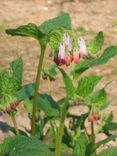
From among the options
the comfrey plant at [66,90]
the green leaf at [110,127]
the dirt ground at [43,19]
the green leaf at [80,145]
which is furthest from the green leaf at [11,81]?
the dirt ground at [43,19]

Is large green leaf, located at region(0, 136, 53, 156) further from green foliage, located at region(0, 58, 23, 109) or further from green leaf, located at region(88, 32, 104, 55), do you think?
green leaf, located at region(88, 32, 104, 55)

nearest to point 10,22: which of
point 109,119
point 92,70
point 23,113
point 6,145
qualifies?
point 92,70

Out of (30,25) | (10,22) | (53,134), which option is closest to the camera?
(30,25)

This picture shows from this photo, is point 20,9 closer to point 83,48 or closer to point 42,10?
point 42,10

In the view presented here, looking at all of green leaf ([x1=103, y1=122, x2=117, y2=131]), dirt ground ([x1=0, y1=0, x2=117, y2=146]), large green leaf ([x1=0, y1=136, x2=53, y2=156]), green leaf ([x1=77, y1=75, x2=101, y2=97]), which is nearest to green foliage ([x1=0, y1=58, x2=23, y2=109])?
large green leaf ([x1=0, y1=136, x2=53, y2=156])

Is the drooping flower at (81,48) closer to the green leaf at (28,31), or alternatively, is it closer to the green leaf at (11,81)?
the green leaf at (28,31)

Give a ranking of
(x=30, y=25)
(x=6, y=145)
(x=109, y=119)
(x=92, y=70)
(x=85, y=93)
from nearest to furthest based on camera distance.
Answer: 1. (x=30, y=25)
2. (x=85, y=93)
3. (x=6, y=145)
4. (x=109, y=119)
5. (x=92, y=70)

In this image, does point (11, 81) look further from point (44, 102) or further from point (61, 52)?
point (61, 52)
